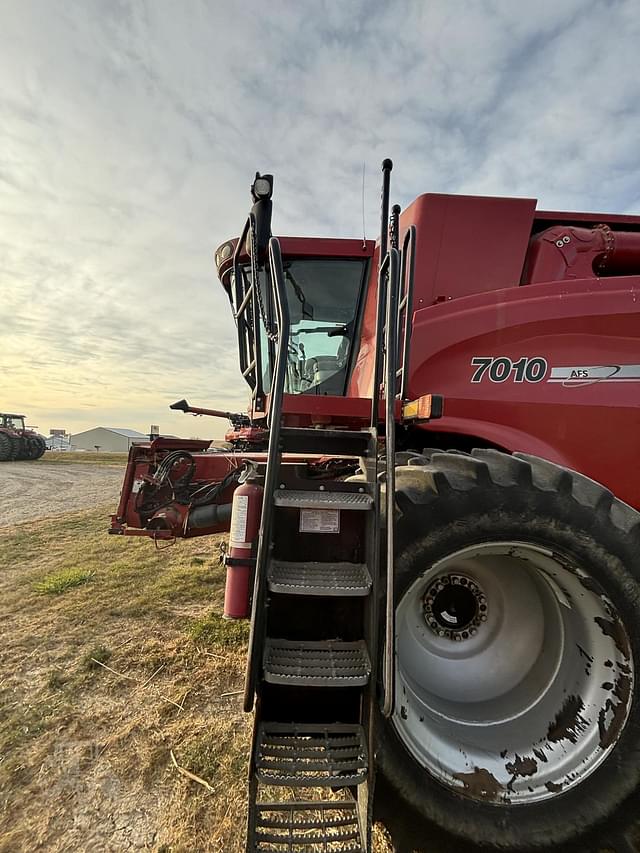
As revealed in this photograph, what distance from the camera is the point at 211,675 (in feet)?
10.5

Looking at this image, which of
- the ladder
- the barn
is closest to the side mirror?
the ladder

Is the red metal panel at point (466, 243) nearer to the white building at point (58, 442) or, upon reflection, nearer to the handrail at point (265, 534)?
the handrail at point (265, 534)

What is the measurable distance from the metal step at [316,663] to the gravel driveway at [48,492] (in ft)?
28.4

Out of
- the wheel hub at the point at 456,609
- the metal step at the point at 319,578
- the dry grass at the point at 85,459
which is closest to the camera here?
the metal step at the point at 319,578

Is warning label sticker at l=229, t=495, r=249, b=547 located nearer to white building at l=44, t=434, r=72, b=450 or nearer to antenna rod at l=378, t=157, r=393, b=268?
antenna rod at l=378, t=157, r=393, b=268

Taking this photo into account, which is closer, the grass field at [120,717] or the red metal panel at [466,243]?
the grass field at [120,717]

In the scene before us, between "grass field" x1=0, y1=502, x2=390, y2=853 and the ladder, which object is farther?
"grass field" x1=0, y1=502, x2=390, y2=853

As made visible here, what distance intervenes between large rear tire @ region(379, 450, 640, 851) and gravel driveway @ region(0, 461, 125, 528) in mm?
9010

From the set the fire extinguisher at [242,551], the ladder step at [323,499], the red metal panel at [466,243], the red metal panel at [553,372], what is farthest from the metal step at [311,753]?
the red metal panel at [466,243]

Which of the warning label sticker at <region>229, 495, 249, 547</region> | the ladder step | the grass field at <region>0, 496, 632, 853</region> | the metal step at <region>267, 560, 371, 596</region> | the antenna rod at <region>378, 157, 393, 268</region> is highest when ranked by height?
the antenna rod at <region>378, 157, 393, 268</region>

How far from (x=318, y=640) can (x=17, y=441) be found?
94.4 feet

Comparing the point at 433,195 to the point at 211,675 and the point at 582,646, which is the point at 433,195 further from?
the point at 211,675

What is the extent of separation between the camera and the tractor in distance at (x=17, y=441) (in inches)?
961

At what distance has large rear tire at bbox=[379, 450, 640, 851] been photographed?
5.97 feet
